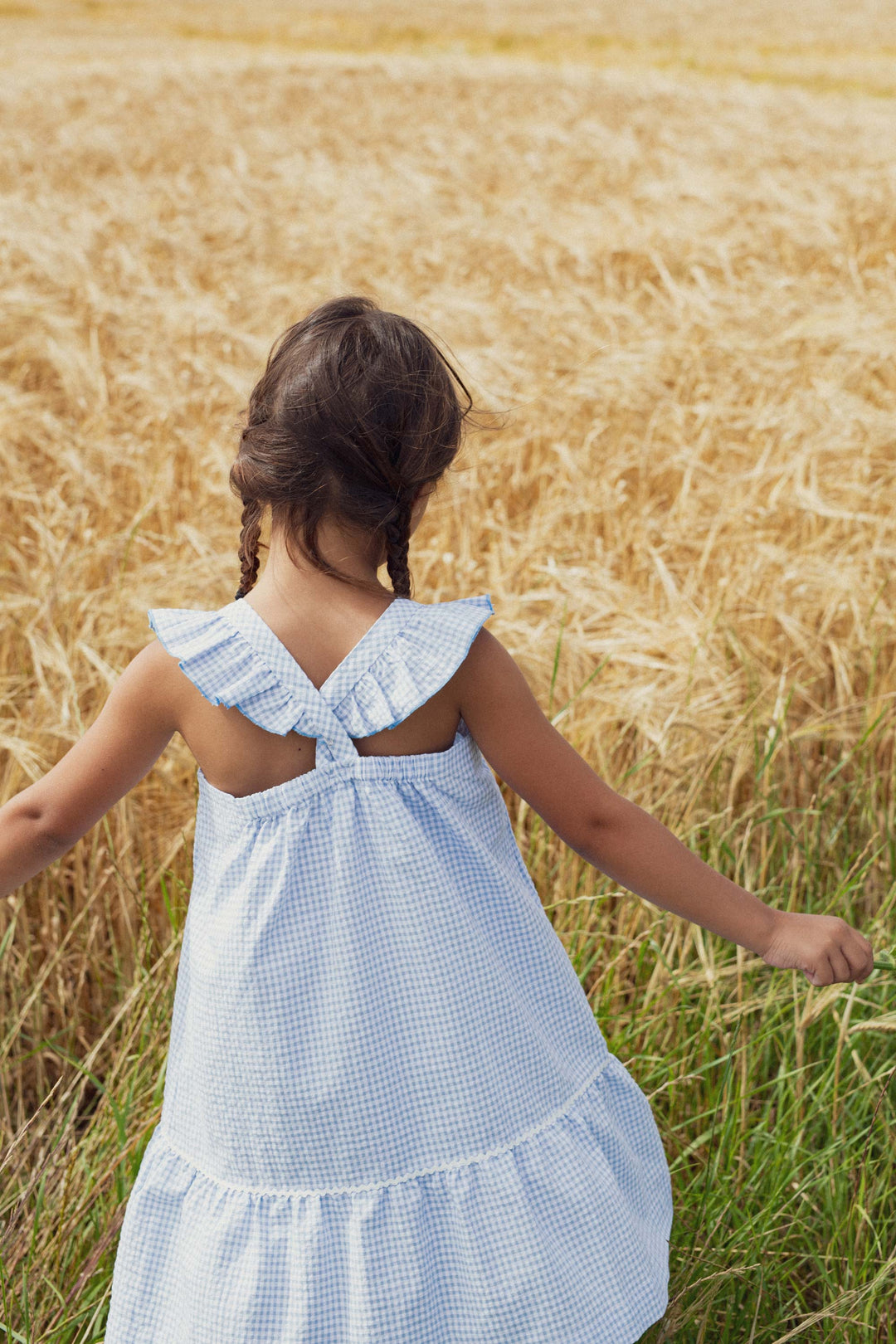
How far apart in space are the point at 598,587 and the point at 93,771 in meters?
1.48

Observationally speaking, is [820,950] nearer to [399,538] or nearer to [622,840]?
[622,840]

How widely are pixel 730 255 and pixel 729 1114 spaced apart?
14.1 ft

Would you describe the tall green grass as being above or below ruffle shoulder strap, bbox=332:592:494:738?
below

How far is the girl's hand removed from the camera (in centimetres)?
108

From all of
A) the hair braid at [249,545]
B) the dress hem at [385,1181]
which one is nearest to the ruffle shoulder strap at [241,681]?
the hair braid at [249,545]

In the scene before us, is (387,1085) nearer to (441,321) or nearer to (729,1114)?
(729,1114)

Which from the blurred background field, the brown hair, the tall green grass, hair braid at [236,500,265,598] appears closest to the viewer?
the brown hair

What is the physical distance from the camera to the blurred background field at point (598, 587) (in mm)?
1453

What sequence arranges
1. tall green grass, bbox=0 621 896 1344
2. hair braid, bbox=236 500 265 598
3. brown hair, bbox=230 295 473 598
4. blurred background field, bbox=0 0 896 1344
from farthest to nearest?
blurred background field, bbox=0 0 896 1344, tall green grass, bbox=0 621 896 1344, hair braid, bbox=236 500 265 598, brown hair, bbox=230 295 473 598

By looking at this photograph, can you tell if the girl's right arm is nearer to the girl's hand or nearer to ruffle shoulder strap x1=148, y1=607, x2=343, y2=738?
the girl's hand

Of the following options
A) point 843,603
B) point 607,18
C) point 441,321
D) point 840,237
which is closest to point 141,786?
point 843,603

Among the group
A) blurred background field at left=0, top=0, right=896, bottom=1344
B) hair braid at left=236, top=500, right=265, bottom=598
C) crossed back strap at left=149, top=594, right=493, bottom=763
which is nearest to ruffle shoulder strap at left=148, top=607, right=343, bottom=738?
crossed back strap at left=149, top=594, right=493, bottom=763

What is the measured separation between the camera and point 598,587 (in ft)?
7.89

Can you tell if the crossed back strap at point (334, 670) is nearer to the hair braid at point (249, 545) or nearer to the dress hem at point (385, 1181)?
the hair braid at point (249, 545)
